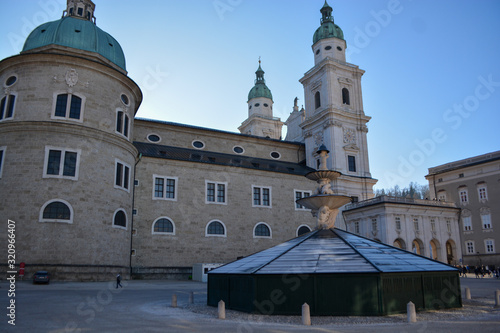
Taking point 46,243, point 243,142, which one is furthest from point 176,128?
point 46,243

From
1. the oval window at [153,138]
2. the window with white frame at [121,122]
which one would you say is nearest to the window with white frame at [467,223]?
the oval window at [153,138]

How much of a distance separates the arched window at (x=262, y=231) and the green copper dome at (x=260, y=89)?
125ft

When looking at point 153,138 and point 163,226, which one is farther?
point 153,138

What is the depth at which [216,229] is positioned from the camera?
39.1 meters

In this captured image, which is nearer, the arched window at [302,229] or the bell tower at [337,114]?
the arched window at [302,229]

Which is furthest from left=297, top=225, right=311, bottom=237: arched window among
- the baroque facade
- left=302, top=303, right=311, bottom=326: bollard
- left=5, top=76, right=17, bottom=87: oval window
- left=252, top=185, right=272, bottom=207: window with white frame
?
left=302, top=303, right=311, bottom=326: bollard

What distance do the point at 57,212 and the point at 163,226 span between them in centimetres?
1032

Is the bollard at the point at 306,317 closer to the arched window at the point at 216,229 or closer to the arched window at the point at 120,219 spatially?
the arched window at the point at 120,219

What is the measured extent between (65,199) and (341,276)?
22.2 metres

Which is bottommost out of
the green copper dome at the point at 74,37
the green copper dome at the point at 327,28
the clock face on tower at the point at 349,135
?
the clock face on tower at the point at 349,135

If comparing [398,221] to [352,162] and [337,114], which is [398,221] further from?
[337,114]

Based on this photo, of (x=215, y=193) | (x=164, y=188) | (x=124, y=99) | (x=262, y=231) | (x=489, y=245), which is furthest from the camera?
(x=489, y=245)

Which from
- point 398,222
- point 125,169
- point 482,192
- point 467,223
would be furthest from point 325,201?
point 467,223

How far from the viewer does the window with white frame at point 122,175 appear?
32312mm
